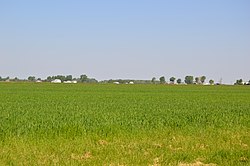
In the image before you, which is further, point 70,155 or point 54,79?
point 54,79

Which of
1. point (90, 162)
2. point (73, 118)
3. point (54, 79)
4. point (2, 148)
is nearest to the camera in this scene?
point (90, 162)

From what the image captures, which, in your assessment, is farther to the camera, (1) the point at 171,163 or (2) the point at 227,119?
(2) the point at 227,119

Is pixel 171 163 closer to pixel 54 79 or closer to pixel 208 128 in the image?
pixel 208 128

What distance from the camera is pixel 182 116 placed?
66.7 feet

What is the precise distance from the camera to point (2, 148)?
12.3 metres

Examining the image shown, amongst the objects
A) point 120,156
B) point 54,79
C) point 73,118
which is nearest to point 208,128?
point 73,118

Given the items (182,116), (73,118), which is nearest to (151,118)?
(182,116)

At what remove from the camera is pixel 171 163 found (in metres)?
10.7

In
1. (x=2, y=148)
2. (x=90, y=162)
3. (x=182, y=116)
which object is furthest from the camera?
(x=182, y=116)

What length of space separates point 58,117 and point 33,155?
6.24 m

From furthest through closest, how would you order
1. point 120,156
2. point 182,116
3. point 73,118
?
point 182,116, point 73,118, point 120,156

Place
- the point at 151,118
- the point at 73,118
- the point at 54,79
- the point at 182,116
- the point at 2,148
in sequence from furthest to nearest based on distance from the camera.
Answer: the point at 54,79, the point at 182,116, the point at 151,118, the point at 73,118, the point at 2,148

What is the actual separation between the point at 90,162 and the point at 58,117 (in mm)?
7127

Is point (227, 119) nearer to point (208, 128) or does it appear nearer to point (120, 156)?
point (208, 128)
